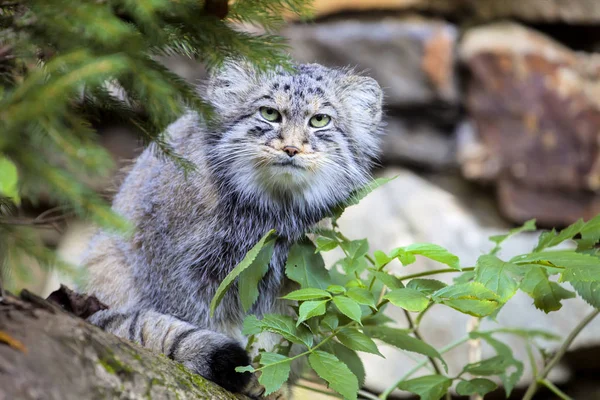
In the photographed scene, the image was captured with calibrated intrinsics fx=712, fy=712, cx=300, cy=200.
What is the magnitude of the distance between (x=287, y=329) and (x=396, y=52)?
12.8ft

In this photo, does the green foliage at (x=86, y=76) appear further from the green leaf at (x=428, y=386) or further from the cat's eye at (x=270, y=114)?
the green leaf at (x=428, y=386)

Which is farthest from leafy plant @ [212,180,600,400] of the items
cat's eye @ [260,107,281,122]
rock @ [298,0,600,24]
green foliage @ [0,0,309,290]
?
rock @ [298,0,600,24]

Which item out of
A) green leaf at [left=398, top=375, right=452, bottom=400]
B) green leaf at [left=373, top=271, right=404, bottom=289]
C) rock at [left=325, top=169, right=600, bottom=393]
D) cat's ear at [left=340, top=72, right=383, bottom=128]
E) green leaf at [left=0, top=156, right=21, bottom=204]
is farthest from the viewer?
rock at [left=325, top=169, right=600, bottom=393]

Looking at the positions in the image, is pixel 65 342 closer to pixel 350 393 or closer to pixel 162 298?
pixel 350 393

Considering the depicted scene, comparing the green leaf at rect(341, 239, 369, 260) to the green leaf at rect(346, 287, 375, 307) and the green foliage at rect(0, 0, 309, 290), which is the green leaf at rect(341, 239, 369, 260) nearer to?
the green leaf at rect(346, 287, 375, 307)

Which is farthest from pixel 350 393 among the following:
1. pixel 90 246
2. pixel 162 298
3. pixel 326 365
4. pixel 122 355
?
pixel 90 246

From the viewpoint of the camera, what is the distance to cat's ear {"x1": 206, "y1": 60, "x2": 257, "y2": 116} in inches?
118

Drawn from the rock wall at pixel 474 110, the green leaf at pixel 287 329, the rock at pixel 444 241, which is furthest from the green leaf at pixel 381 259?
the rock wall at pixel 474 110

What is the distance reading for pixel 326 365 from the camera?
2217mm

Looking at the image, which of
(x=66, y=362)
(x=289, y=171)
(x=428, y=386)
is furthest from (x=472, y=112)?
(x=66, y=362)

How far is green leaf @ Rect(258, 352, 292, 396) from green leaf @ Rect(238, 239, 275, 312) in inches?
9.8

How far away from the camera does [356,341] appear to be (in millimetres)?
2348

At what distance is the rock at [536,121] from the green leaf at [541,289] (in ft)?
Result: 11.1

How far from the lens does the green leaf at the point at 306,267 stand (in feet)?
8.21
